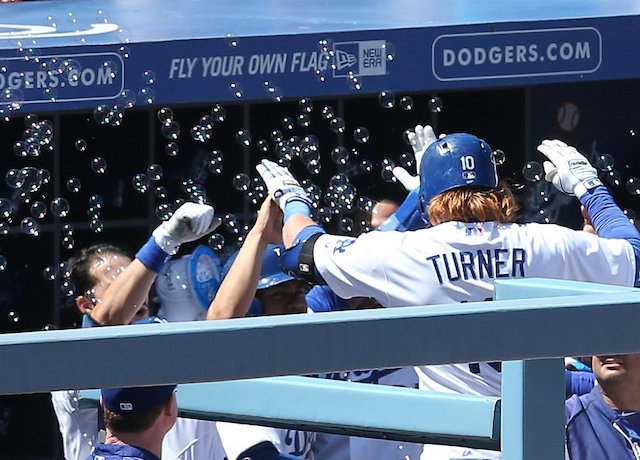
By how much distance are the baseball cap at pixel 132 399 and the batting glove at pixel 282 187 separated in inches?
41.2

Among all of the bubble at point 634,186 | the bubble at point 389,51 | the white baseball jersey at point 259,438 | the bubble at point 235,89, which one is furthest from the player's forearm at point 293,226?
the bubble at point 389,51

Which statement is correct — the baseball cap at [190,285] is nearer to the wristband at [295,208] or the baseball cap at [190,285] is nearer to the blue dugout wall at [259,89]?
the blue dugout wall at [259,89]

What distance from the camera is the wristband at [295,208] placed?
305cm

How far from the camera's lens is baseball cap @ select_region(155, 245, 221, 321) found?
414cm

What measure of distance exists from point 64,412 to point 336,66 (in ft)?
7.08

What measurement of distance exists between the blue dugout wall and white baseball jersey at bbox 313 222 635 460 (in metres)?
1.60

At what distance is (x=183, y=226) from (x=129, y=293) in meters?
0.24

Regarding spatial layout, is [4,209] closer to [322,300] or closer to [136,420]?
[322,300]

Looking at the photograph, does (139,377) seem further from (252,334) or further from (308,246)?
(308,246)

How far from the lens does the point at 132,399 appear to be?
2.17 meters

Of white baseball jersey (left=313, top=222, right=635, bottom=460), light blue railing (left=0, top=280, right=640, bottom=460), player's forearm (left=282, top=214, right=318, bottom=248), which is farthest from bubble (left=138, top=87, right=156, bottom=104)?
light blue railing (left=0, top=280, right=640, bottom=460)

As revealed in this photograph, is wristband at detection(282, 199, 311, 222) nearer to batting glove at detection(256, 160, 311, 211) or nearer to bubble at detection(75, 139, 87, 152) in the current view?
batting glove at detection(256, 160, 311, 211)

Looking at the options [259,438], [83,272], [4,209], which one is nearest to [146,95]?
[4,209]

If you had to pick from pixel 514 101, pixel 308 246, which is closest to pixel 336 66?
pixel 514 101
